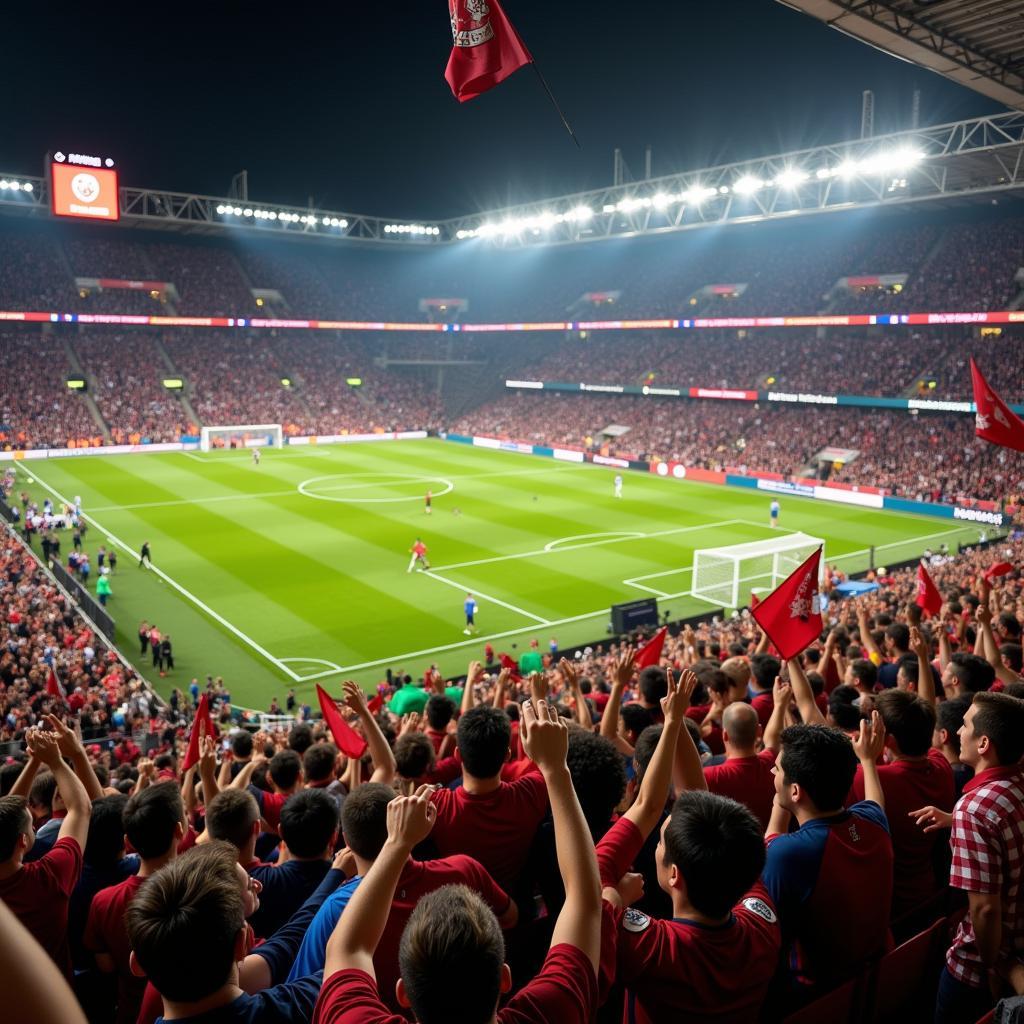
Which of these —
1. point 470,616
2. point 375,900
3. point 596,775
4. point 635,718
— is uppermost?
point 375,900

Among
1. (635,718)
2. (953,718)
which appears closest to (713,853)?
(953,718)

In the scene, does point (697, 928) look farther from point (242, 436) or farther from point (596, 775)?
point (242, 436)

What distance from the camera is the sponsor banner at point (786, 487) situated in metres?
52.9

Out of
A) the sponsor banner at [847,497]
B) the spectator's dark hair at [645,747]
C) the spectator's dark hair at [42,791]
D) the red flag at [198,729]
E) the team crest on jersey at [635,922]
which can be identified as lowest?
the sponsor banner at [847,497]

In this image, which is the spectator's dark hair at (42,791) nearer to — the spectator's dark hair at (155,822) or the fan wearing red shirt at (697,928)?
the spectator's dark hair at (155,822)

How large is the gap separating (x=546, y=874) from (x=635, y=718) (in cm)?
261

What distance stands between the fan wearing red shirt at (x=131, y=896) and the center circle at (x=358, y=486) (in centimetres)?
4335

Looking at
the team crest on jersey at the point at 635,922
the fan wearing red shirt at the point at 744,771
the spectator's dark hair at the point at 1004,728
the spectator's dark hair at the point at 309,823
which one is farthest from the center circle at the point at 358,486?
the team crest on jersey at the point at 635,922

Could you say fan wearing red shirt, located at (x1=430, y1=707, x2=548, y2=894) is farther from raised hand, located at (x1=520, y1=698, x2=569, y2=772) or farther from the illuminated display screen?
the illuminated display screen

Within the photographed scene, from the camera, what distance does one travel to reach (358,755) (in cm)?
736

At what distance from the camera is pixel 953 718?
648 cm

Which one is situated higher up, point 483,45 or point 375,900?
point 483,45

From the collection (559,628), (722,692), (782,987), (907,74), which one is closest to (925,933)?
(782,987)

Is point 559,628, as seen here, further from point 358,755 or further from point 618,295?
point 618,295
